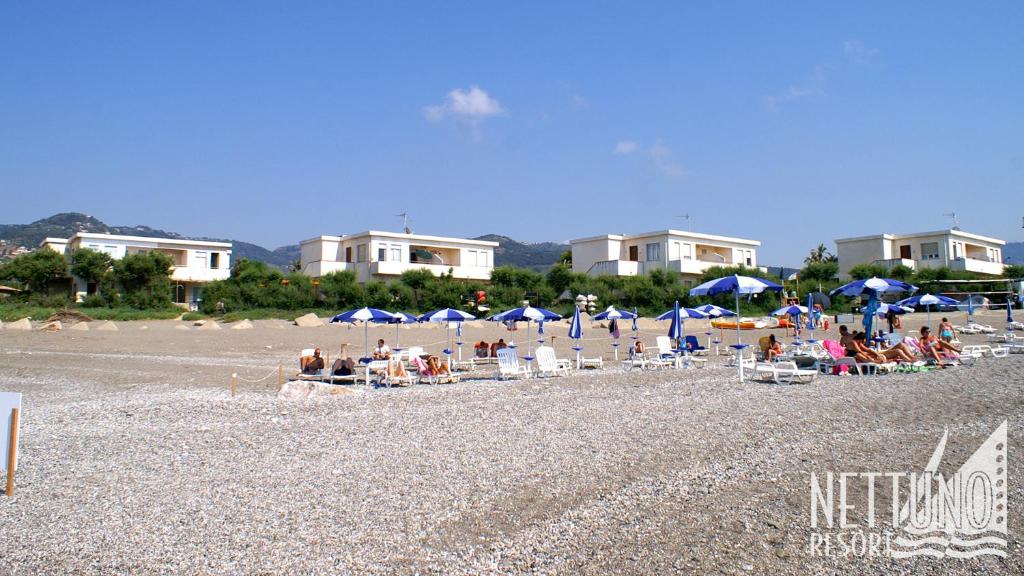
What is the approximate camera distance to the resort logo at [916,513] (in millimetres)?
4496

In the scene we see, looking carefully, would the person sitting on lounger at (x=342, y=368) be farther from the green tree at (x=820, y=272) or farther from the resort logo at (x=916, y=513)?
the green tree at (x=820, y=272)

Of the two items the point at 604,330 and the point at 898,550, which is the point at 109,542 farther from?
the point at 604,330

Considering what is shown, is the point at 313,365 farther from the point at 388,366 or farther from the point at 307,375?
the point at 388,366

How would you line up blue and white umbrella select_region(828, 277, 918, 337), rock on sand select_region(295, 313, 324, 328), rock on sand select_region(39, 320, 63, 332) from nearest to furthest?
blue and white umbrella select_region(828, 277, 918, 337)
rock on sand select_region(39, 320, 63, 332)
rock on sand select_region(295, 313, 324, 328)

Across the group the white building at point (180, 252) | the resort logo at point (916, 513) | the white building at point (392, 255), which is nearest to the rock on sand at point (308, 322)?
the white building at point (392, 255)

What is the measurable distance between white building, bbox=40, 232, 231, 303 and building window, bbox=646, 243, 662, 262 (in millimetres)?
27163

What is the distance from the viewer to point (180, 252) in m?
45.6

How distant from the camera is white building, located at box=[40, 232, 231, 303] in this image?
4334 centimetres

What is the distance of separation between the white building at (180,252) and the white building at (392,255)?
559 cm

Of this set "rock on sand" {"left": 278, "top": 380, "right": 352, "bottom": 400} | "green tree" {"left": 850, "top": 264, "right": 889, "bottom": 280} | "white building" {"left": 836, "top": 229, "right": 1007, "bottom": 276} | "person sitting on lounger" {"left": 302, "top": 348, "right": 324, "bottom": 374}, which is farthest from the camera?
"white building" {"left": 836, "top": 229, "right": 1007, "bottom": 276}

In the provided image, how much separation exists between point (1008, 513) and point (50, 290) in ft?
151

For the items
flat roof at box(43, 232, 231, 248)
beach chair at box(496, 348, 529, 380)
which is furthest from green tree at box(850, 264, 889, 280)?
flat roof at box(43, 232, 231, 248)

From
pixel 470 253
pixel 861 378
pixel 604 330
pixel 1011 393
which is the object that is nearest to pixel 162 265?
pixel 470 253

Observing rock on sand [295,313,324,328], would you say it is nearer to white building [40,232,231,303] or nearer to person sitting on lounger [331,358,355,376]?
white building [40,232,231,303]
